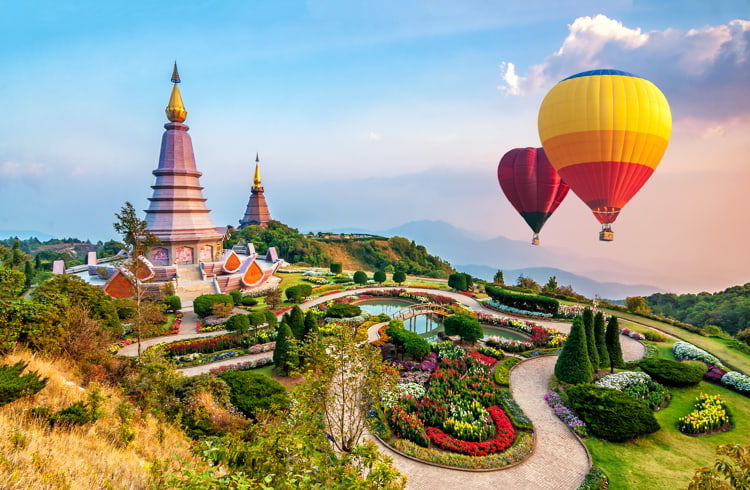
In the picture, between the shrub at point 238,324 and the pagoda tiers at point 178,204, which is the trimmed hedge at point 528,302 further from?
the pagoda tiers at point 178,204

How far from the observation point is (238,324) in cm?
2253

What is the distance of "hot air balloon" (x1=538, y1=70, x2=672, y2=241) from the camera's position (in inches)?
815

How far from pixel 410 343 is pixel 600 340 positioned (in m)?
9.63

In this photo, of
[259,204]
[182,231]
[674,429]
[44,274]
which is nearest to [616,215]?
[674,429]

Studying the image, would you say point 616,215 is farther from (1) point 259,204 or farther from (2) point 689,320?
(1) point 259,204

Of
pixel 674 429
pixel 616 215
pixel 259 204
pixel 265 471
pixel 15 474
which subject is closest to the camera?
pixel 15 474

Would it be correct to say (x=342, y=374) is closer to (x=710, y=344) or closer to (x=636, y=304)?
(x=710, y=344)

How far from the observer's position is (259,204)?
78000 mm

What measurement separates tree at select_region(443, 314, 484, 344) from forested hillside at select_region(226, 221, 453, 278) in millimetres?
32186

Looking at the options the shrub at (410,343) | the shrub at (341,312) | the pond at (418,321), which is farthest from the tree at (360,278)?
the shrub at (410,343)

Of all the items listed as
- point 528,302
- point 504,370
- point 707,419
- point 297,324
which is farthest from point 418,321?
point 707,419

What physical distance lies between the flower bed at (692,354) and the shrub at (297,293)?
27.0 meters

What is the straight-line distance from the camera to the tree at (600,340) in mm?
17797

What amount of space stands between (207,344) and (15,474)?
16.6m
